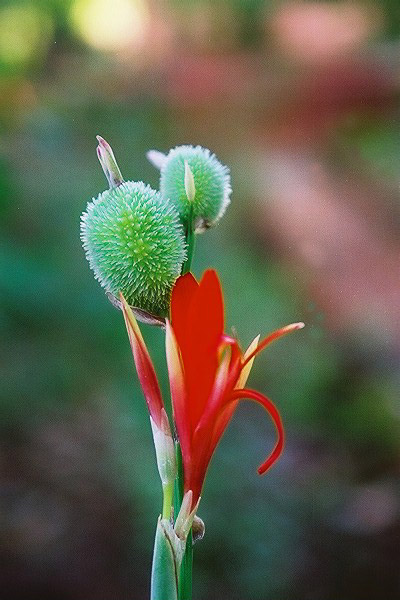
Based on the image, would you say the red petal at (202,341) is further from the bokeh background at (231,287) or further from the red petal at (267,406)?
the bokeh background at (231,287)

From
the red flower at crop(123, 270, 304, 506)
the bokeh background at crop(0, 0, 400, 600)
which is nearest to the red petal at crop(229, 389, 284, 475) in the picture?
the red flower at crop(123, 270, 304, 506)

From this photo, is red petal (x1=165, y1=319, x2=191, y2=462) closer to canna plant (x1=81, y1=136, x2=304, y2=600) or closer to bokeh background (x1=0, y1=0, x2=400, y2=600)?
canna plant (x1=81, y1=136, x2=304, y2=600)

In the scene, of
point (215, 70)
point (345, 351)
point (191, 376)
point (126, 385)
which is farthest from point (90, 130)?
point (191, 376)

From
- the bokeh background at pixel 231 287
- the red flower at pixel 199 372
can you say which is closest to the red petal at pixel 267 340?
the red flower at pixel 199 372

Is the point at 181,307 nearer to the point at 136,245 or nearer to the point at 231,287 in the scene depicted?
the point at 136,245

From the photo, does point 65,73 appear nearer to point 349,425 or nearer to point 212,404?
point 349,425

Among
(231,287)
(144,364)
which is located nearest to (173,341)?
(144,364)

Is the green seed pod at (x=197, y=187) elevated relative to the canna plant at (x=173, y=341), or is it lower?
elevated
